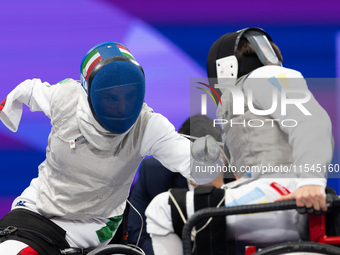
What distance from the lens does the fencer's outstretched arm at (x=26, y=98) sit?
5.97 ft

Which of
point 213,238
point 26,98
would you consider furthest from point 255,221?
point 26,98

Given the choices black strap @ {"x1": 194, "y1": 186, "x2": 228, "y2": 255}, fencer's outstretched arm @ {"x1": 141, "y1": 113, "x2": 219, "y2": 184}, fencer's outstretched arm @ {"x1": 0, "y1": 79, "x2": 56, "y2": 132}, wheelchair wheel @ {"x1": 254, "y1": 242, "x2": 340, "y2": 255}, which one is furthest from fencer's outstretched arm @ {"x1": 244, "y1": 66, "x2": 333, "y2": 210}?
fencer's outstretched arm @ {"x1": 0, "y1": 79, "x2": 56, "y2": 132}

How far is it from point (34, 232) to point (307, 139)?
1.06m

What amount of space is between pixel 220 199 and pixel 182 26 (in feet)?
5.65

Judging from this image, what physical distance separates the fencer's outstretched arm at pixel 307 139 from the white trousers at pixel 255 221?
9 cm

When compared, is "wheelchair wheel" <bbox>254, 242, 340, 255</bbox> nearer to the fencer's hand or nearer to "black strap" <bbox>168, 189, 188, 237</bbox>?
the fencer's hand

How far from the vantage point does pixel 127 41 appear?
2807 millimetres

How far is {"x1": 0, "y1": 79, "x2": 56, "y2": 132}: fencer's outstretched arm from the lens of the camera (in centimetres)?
182

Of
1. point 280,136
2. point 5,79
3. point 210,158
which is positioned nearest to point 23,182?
point 5,79

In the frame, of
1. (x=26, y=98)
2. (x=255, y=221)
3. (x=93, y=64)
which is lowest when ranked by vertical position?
(x=255, y=221)

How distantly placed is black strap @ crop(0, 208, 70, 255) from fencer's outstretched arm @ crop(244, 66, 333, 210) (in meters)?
0.90

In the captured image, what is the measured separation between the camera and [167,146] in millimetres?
1652

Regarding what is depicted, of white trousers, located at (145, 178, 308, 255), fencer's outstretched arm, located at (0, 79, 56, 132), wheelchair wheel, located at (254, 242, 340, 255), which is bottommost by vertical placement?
wheelchair wheel, located at (254, 242, 340, 255)

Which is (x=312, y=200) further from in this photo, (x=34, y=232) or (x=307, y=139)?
(x=34, y=232)
